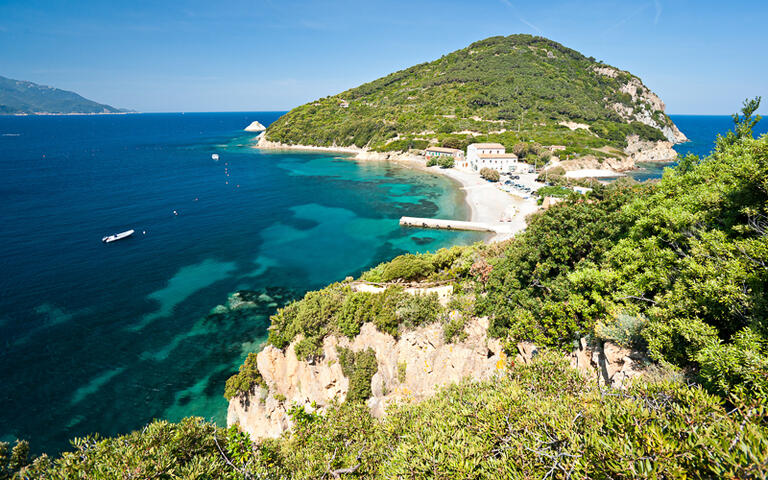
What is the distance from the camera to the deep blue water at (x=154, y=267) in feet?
72.2

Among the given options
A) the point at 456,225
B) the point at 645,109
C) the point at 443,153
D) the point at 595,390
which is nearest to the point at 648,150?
the point at 645,109

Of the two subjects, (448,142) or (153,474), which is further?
(448,142)

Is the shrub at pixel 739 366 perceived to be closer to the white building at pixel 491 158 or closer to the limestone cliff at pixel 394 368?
the limestone cliff at pixel 394 368

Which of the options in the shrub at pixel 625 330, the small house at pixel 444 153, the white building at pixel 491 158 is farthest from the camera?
the small house at pixel 444 153

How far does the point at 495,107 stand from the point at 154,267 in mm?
131288

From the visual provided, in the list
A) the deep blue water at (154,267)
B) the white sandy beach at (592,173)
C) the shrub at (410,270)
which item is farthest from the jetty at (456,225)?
the white sandy beach at (592,173)

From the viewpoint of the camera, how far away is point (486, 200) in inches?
2448

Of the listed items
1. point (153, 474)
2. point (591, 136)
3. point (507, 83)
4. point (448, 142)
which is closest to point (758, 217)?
point (153, 474)

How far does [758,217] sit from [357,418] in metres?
13.1

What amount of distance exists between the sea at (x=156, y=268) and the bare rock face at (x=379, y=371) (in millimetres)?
3606

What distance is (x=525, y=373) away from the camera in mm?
9672

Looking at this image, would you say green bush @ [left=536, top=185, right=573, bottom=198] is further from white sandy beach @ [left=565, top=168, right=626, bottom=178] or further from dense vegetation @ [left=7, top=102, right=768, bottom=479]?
dense vegetation @ [left=7, top=102, right=768, bottom=479]

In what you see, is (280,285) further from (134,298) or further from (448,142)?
(448,142)

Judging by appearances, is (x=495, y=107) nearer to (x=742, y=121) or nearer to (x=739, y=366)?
(x=742, y=121)
